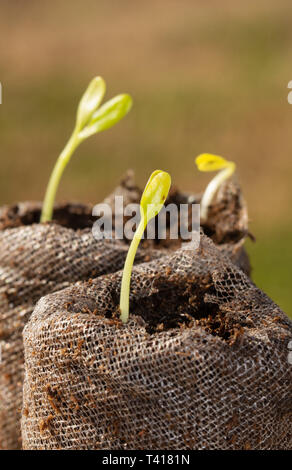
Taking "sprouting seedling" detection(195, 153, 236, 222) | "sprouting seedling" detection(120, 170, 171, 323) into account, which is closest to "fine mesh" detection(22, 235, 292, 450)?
"sprouting seedling" detection(120, 170, 171, 323)

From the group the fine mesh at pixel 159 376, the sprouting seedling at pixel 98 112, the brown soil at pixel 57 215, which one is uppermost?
the sprouting seedling at pixel 98 112

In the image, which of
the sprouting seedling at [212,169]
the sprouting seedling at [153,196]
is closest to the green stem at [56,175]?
the sprouting seedling at [212,169]

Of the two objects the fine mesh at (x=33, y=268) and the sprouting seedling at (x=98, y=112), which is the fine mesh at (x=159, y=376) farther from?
the sprouting seedling at (x=98, y=112)

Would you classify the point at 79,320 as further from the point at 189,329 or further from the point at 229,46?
the point at 229,46

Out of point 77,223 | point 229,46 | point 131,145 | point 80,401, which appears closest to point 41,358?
point 80,401

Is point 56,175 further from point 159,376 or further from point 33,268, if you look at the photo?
point 159,376

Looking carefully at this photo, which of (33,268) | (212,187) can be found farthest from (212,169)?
(33,268)

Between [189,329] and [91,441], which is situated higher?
[189,329]
